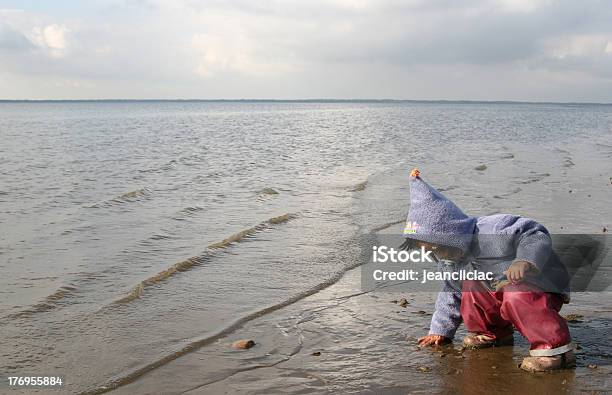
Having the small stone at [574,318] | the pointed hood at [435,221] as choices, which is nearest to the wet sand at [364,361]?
the small stone at [574,318]

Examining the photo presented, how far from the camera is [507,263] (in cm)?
450

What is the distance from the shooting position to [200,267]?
789cm

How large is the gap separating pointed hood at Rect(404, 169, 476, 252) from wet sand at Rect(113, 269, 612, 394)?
927mm

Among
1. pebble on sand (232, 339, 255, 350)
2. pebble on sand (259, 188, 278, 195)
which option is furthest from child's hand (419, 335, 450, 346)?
pebble on sand (259, 188, 278, 195)

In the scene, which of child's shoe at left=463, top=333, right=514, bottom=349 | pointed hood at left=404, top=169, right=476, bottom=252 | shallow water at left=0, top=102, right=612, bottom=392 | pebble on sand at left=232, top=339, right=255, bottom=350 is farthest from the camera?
shallow water at left=0, top=102, right=612, bottom=392

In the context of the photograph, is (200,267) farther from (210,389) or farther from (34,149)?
(34,149)

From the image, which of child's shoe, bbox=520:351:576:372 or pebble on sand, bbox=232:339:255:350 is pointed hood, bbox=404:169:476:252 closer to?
child's shoe, bbox=520:351:576:372

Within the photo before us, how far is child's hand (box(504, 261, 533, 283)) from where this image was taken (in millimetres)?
4180

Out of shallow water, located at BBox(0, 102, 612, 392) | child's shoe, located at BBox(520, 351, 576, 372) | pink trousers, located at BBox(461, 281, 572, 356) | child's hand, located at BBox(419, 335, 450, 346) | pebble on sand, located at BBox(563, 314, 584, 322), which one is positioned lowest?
shallow water, located at BBox(0, 102, 612, 392)

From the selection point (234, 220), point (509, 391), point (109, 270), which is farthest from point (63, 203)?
point (509, 391)

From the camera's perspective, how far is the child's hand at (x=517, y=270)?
13.7ft

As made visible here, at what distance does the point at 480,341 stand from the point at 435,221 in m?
1.13

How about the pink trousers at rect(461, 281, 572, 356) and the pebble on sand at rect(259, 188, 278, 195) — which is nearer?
the pink trousers at rect(461, 281, 572, 356)

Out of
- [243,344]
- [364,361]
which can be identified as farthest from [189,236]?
[364,361]
